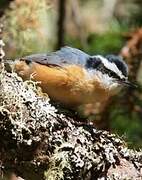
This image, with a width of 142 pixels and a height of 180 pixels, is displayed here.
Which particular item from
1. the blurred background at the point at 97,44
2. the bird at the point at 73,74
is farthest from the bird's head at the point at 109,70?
the blurred background at the point at 97,44

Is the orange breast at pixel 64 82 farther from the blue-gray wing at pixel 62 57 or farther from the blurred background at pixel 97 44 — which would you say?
the blurred background at pixel 97 44

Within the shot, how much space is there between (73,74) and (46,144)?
806mm

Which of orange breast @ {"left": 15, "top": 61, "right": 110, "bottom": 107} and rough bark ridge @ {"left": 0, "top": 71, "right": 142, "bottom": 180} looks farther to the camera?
orange breast @ {"left": 15, "top": 61, "right": 110, "bottom": 107}

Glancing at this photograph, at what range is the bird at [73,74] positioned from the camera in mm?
3078

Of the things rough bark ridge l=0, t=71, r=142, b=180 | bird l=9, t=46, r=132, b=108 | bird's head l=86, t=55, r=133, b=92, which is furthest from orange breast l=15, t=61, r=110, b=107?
rough bark ridge l=0, t=71, r=142, b=180

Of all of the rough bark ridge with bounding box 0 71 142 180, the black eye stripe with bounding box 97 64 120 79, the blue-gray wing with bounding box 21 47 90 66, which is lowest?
the rough bark ridge with bounding box 0 71 142 180

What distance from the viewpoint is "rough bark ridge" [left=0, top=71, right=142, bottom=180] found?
7.86 ft

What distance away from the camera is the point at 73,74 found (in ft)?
10.5

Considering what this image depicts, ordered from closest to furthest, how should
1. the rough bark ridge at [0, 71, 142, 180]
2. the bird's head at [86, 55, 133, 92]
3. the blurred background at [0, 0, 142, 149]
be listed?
the rough bark ridge at [0, 71, 142, 180], the bird's head at [86, 55, 133, 92], the blurred background at [0, 0, 142, 149]

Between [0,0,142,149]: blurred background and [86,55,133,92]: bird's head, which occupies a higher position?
[0,0,142,149]: blurred background

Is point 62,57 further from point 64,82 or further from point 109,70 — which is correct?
point 109,70

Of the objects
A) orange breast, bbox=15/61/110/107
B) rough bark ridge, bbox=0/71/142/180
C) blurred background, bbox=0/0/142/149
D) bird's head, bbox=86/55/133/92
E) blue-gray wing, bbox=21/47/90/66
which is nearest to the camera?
rough bark ridge, bbox=0/71/142/180

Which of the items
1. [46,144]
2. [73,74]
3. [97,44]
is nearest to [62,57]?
[73,74]

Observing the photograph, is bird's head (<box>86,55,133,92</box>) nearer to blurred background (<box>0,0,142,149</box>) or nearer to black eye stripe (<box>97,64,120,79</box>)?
black eye stripe (<box>97,64,120,79</box>)
